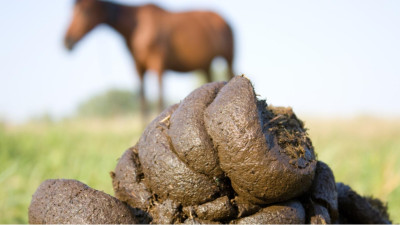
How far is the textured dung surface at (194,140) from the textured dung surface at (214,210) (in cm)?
9

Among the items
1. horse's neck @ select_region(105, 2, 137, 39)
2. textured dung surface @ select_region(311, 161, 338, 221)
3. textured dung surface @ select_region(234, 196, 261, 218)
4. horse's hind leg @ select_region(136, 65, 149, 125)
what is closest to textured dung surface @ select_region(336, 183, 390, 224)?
textured dung surface @ select_region(311, 161, 338, 221)

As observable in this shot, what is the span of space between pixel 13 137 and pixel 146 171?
14.3 feet

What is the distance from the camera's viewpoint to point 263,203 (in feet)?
4.49

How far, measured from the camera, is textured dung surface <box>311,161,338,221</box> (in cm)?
151

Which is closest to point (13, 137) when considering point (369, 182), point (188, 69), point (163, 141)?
point (369, 182)

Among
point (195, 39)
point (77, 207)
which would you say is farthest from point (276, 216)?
point (195, 39)

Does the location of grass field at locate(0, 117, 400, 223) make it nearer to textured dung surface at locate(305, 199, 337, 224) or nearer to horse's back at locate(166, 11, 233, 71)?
textured dung surface at locate(305, 199, 337, 224)

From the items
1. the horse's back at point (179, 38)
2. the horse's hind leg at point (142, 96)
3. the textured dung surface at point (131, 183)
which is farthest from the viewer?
the horse's hind leg at point (142, 96)

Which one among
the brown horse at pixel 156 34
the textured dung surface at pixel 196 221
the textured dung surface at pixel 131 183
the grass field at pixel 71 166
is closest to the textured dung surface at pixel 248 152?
the textured dung surface at pixel 196 221

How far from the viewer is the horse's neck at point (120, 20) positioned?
33.2 ft

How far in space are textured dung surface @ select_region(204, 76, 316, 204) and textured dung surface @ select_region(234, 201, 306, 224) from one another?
0.04m

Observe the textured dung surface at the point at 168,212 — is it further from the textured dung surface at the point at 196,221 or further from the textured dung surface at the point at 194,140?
the textured dung surface at the point at 194,140

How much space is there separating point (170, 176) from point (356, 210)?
852mm

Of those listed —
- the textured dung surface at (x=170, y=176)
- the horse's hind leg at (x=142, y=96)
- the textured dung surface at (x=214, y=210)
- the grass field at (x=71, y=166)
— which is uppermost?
the textured dung surface at (x=170, y=176)
